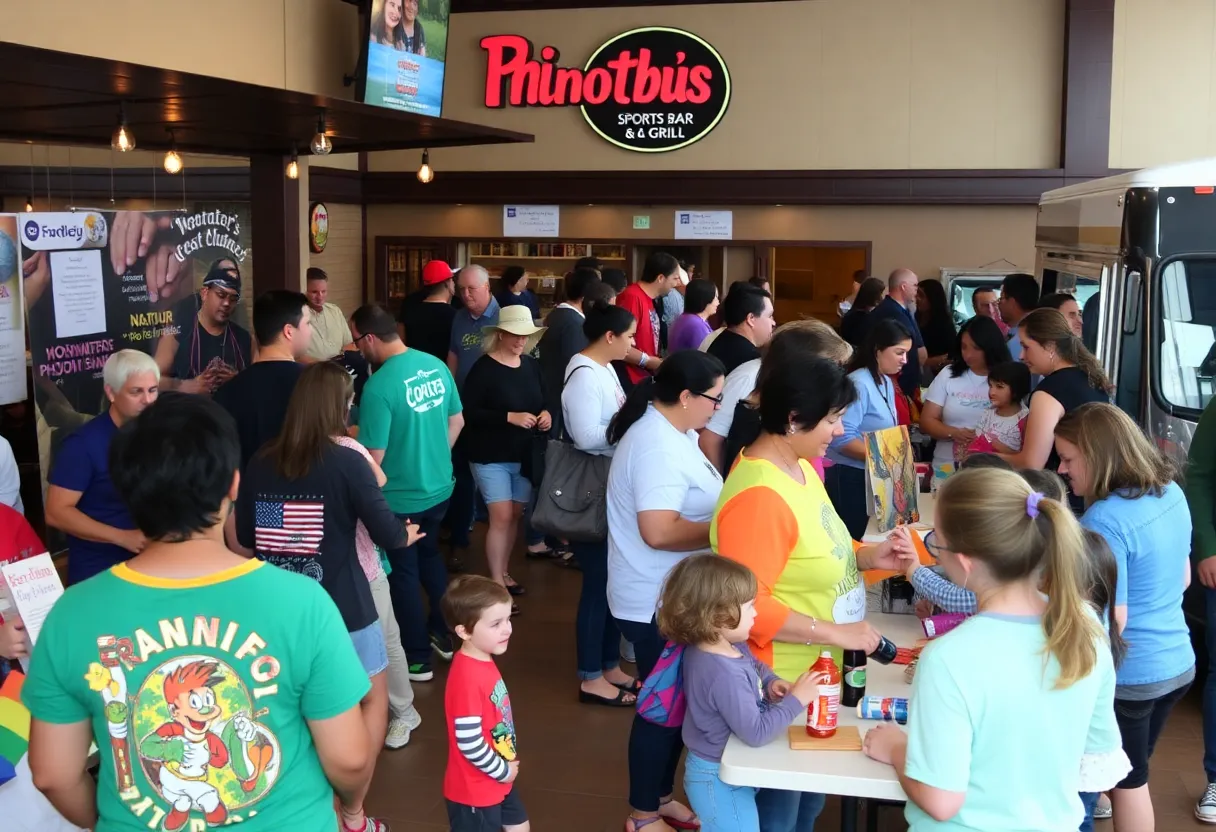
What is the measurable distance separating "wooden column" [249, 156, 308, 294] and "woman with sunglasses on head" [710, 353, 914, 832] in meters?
6.23

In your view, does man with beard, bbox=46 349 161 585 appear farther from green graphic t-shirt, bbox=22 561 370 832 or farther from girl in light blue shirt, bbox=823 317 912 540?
girl in light blue shirt, bbox=823 317 912 540

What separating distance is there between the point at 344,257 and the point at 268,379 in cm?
902

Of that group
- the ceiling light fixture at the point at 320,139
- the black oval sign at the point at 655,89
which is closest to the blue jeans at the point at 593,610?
the ceiling light fixture at the point at 320,139

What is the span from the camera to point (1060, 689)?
233cm

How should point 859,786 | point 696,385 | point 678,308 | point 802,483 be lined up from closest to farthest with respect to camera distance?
point 859,786, point 802,483, point 696,385, point 678,308

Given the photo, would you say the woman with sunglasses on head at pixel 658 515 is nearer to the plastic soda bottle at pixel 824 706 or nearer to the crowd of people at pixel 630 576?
the crowd of people at pixel 630 576

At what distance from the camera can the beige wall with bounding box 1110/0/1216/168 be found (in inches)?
479

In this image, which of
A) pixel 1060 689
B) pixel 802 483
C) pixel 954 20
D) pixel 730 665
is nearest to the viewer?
pixel 1060 689

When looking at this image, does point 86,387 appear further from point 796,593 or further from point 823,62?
point 823,62

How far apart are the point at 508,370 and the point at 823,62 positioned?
7895 mm

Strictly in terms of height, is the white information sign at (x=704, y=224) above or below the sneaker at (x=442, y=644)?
above

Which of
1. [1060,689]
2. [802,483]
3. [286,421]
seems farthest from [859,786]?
[286,421]

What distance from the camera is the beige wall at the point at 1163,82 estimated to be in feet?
39.9

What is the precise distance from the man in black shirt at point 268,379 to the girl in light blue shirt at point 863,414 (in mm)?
→ 2550
